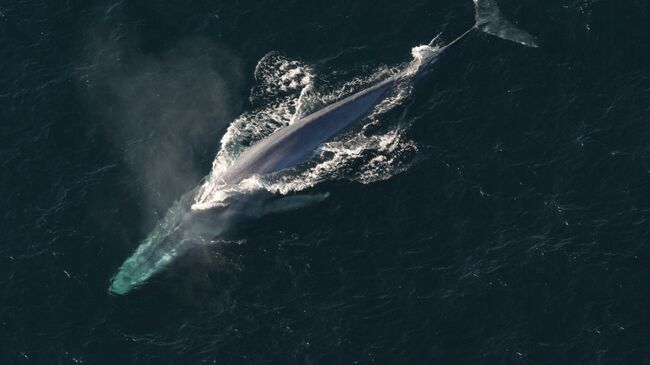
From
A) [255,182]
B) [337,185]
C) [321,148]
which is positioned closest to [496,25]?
[321,148]

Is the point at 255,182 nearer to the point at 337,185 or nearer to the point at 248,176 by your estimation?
the point at 248,176

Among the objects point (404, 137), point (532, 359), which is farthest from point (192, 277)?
point (532, 359)

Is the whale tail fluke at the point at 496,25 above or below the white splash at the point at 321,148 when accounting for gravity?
above

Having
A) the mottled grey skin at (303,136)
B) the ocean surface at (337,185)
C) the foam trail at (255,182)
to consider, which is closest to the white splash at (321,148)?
the foam trail at (255,182)

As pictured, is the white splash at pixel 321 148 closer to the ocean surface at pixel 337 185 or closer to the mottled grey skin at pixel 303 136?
the ocean surface at pixel 337 185

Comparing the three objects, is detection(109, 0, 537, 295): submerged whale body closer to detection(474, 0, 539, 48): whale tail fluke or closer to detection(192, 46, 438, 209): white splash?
detection(192, 46, 438, 209): white splash

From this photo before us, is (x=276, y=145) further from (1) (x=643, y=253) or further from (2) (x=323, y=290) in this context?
(1) (x=643, y=253)
